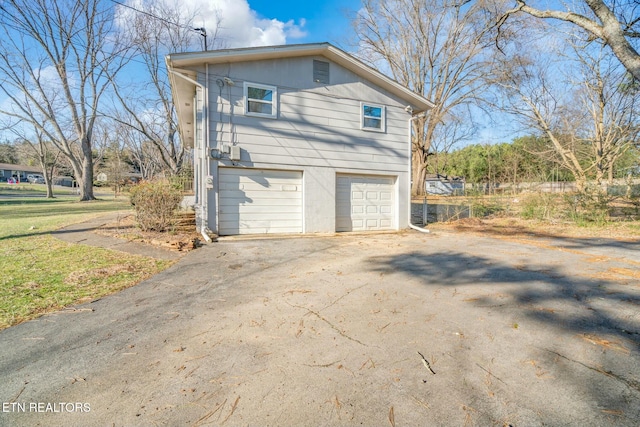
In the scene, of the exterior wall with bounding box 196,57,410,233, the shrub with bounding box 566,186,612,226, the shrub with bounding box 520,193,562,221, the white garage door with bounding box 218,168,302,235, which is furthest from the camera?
the shrub with bounding box 520,193,562,221

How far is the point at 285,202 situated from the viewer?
341 inches

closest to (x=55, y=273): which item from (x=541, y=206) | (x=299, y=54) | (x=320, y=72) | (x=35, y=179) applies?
(x=299, y=54)

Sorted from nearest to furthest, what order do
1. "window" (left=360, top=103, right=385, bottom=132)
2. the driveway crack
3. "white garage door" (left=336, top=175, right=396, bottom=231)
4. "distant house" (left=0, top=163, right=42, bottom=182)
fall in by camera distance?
the driveway crack
"white garage door" (left=336, top=175, right=396, bottom=231)
"window" (left=360, top=103, right=385, bottom=132)
"distant house" (left=0, top=163, right=42, bottom=182)

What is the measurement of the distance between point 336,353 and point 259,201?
21.1 feet

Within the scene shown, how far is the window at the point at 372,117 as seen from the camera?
961 cm

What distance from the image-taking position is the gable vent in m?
8.88

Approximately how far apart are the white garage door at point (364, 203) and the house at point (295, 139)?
0.11ft

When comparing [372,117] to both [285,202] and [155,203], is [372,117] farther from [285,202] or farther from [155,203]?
[155,203]

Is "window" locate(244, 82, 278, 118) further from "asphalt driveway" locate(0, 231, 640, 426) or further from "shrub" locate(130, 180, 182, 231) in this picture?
"asphalt driveway" locate(0, 231, 640, 426)

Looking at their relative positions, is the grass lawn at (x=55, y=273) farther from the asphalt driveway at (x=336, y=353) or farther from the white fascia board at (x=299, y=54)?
the white fascia board at (x=299, y=54)

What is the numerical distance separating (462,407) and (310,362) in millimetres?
1029

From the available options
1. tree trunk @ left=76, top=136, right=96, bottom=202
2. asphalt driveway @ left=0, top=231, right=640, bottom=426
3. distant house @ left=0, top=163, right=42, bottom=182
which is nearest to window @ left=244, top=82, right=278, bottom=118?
asphalt driveway @ left=0, top=231, right=640, bottom=426

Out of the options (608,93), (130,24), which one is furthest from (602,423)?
(130,24)

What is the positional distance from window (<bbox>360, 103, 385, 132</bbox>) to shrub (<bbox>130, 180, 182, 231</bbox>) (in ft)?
19.9
